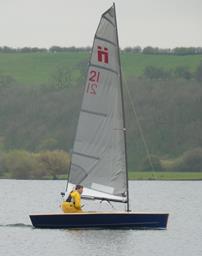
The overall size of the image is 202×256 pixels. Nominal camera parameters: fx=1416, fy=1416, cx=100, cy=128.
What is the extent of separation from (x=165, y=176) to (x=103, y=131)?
6845 cm

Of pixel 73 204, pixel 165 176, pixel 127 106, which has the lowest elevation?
pixel 165 176

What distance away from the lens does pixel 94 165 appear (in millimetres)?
51094

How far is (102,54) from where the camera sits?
5012 cm

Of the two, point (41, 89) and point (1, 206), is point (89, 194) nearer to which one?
point (1, 206)

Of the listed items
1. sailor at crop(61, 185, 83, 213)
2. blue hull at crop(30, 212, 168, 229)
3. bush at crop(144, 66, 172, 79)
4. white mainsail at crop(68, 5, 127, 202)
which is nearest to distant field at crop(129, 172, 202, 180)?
bush at crop(144, 66, 172, 79)

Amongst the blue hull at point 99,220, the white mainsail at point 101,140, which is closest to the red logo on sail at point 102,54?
the white mainsail at point 101,140

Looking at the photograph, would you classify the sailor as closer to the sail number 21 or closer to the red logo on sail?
the sail number 21

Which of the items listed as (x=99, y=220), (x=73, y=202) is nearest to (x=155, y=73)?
(x=73, y=202)

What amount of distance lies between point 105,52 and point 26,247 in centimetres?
797

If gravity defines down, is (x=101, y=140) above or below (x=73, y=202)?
above

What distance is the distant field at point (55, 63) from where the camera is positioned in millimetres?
168500

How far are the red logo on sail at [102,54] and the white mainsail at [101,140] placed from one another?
0.41 feet

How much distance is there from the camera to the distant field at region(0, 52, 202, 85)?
168 metres

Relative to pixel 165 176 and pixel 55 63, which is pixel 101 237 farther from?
pixel 55 63
